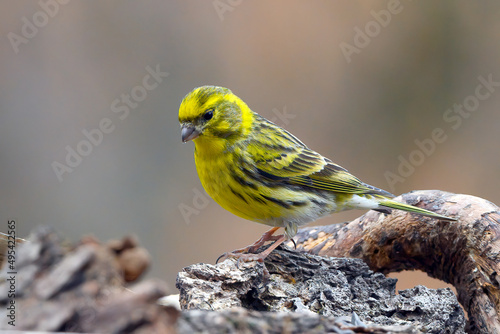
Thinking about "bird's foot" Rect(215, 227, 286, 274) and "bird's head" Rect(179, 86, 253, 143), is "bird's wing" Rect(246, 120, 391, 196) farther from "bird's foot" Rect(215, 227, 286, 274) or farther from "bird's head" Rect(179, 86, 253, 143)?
"bird's foot" Rect(215, 227, 286, 274)

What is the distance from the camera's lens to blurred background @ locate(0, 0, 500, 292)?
6.52 meters

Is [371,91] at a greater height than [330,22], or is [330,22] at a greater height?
[330,22]

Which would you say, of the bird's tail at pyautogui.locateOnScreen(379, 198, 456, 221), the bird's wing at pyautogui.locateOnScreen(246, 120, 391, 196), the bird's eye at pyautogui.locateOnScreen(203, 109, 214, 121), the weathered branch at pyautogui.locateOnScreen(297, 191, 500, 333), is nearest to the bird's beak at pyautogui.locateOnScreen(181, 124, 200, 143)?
the bird's eye at pyautogui.locateOnScreen(203, 109, 214, 121)

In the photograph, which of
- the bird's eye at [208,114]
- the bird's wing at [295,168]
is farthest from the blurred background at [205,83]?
the bird's eye at [208,114]

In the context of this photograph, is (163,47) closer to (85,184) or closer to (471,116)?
(85,184)

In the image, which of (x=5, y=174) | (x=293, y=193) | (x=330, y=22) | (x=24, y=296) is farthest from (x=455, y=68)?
(x=24, y=296)

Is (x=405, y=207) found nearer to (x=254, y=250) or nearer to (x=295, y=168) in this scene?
(x=295, y=168)

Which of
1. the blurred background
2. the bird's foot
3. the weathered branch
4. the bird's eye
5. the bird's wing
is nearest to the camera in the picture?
the bird's foot

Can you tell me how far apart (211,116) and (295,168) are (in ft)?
2.54

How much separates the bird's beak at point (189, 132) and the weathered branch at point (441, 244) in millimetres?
1179

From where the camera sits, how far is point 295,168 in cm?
397

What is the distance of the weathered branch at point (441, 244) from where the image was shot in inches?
123

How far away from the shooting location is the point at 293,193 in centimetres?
384

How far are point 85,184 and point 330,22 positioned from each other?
379 cm
